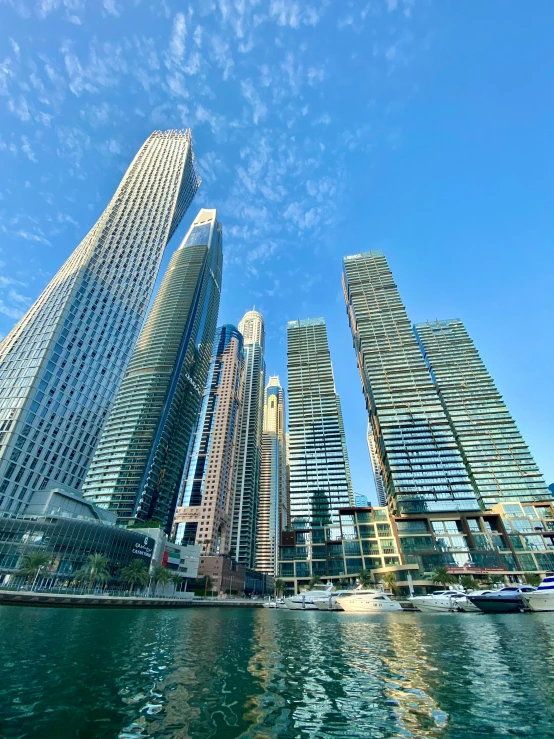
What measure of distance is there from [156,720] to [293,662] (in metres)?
12.4

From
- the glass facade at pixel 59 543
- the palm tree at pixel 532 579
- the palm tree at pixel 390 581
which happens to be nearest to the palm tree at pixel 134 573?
the glass facade at pixel 59 543

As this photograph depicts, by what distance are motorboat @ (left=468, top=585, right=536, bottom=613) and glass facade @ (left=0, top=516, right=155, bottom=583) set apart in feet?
285

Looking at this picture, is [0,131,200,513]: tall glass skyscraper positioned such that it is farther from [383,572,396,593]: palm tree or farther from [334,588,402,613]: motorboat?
[383,572,396,593]: palm tree

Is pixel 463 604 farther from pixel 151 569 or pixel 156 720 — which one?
pixel 151 569

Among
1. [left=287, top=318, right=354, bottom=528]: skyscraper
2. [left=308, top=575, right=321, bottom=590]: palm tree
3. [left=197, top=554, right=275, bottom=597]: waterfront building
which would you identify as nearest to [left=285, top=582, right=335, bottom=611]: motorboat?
[left=308, top=575, right=321, bottom=590]: palm tree

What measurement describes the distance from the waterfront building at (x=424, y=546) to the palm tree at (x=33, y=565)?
103m

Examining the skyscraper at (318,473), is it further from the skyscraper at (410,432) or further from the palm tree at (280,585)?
the palm tree at (280,585)

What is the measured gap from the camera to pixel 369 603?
81125 millimetres

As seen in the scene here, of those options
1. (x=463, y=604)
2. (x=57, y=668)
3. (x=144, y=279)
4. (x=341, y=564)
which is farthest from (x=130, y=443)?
(x=57, y=668)

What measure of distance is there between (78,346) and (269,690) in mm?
113225

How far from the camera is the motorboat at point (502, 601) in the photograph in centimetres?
6378

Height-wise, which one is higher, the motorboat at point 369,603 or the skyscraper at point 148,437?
the skyscraper at point 148,437

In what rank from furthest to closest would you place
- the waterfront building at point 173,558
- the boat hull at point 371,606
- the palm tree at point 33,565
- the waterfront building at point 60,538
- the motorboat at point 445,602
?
the waterfront building at point 173,558 → the boat hull at point 371,606 → the waterfront building at point 60,538 → the motorboat at point 445,602 → the palm tree at point 33,565

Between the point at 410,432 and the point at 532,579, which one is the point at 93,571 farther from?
the point at 532,579
